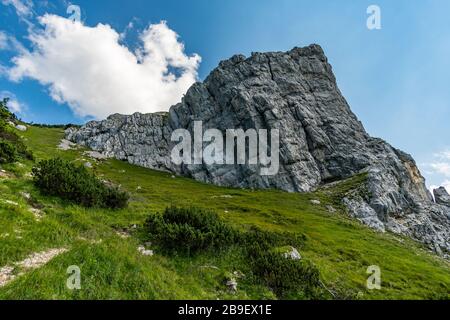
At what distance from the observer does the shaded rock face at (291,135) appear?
70688 mm

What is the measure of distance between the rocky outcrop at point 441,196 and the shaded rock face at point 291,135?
248cm

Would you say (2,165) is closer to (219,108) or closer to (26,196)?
(26,196)

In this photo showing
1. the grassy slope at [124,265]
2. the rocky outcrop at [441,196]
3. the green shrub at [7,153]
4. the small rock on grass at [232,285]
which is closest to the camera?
the grassy slope at [124,265]

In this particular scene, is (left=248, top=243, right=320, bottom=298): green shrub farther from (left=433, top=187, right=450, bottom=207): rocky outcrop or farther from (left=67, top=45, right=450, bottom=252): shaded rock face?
(left=433, top=187, right=450, bottom=207): rocky outcrop

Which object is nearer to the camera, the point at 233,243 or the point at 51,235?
the point at 51,235

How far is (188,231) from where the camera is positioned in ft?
57.1

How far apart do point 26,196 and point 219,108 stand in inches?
3499

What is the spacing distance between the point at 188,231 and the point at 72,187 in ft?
34.4

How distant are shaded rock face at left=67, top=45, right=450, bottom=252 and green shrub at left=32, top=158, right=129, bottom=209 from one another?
47808 millimetres

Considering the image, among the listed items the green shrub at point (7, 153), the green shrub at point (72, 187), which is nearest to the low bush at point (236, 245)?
the green shrub at point (72, 187)

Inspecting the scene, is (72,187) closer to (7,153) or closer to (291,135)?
(7,153)

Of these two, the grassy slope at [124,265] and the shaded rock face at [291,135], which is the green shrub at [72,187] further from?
the shaded rock face at [291,135]

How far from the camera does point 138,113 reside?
11650 centimetres
